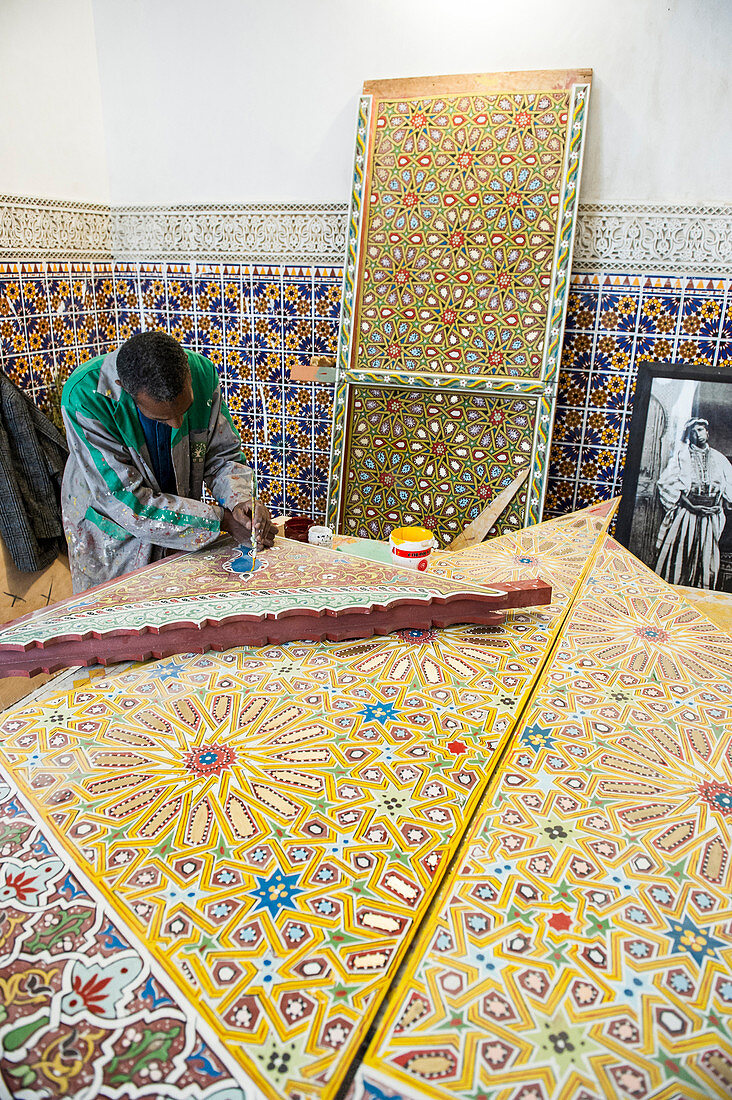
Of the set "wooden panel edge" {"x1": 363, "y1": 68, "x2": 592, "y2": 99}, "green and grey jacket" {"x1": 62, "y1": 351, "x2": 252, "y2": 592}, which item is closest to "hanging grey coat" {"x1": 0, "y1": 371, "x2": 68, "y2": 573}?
"green and grey jacket" {"x1": 62, "y1": 351, "x2": 252, "y2": 592}

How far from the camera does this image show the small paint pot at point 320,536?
9.29 ft

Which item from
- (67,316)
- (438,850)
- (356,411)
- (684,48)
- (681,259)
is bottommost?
(438,850)

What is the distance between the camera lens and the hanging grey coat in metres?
2.86

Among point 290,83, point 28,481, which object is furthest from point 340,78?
point 28,481

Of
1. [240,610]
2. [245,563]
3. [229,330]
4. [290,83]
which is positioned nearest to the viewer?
[240,610]

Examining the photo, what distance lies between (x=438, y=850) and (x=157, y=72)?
12.3 ft

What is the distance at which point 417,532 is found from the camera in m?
2.38

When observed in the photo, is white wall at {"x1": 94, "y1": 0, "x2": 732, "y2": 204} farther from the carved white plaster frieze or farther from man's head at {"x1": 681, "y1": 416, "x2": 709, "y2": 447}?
man's head at {"x1": 681, "y1": 416, "x2": 709, "y2": 447}

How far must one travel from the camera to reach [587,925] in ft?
2.83

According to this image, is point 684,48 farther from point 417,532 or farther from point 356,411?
point 417,532

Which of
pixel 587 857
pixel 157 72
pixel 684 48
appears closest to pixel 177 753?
pixel 587 857

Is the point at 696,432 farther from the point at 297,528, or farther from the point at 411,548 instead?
the point at 297,528

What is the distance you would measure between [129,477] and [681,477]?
167cm

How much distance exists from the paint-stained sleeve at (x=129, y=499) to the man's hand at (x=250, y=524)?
5cm
